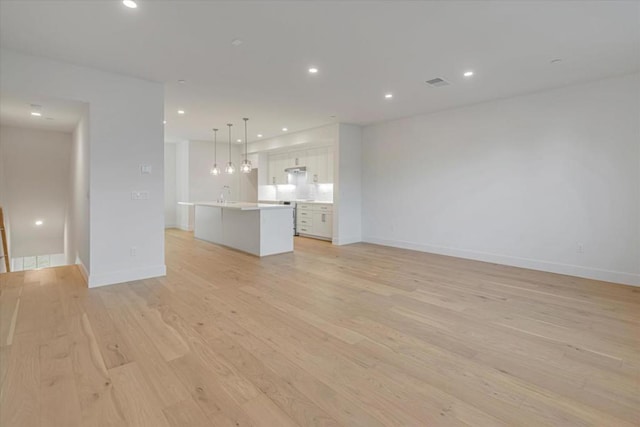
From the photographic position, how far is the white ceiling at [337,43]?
260 centimetres

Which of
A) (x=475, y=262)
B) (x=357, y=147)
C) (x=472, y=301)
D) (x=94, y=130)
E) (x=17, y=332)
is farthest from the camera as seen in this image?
(x=357, y=147)

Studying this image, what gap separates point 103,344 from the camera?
245 centimetres

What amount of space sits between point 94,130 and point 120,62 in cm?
90

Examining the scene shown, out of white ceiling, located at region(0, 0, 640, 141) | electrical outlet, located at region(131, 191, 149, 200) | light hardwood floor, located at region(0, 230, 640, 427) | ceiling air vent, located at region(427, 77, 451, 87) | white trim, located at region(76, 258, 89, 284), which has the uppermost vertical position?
ceiling air vent, located at region(427, 77, 451, 87)

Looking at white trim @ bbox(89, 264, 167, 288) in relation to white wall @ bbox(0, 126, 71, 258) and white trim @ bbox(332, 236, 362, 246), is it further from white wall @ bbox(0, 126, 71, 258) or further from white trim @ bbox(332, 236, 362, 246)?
white wall @ bbox(0, 126, 71, 258)

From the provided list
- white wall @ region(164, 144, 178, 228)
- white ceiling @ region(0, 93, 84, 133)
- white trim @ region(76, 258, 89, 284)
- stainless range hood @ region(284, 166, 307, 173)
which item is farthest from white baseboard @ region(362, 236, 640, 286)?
white wall @ region(164, 144, 178, 228)

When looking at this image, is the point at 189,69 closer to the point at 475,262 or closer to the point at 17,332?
the point at 17,332

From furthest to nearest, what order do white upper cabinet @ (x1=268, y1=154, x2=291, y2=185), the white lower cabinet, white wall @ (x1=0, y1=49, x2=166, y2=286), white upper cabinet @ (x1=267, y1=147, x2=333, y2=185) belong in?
white upper cabinet @ (x1=268, y1=154, x2=291, y2=185) < white upper cabinet @ (x1=267, y1=147, x2=333, y2=185) < the white lower cabinet < white wall @ (x1=0, y1=49, x2=166, y2=286)

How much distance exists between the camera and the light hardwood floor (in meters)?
1.73

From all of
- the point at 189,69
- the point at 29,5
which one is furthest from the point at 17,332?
the point at 189,69

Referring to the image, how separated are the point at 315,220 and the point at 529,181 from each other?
4660mm

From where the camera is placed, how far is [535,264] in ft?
16.0

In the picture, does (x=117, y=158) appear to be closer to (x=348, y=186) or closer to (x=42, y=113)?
(x=42, y=113)

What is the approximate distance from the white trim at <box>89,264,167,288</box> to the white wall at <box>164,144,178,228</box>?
5725 millimetres
